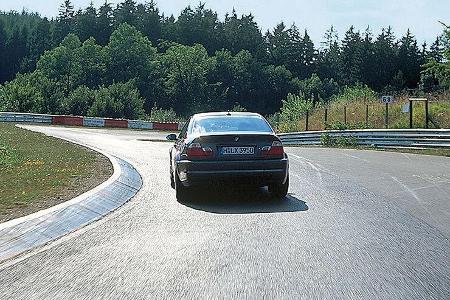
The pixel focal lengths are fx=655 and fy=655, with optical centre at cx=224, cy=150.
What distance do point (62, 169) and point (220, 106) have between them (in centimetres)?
11114

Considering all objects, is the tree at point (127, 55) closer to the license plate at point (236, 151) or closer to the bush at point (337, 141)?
the bush at point (337, 141)

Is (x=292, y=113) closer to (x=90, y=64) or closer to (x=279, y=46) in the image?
(x=90, y=64)

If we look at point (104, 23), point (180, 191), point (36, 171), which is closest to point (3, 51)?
point (104, 23)

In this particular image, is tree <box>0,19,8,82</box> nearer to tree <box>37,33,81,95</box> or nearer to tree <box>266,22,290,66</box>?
tree <box>37,33,81,95</box>

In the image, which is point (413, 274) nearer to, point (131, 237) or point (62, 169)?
point (131, 237)

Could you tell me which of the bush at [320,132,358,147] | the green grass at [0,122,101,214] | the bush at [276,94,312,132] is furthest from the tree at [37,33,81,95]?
the green grass at [0,122,101,214]

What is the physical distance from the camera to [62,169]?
14.6 meters

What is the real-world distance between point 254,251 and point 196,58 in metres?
122

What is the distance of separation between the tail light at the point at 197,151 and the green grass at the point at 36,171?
2265 mm

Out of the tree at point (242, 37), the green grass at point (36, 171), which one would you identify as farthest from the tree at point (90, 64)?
the green grass at point (36, 171)

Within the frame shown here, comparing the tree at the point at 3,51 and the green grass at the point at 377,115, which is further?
the tree at the point at 3,51

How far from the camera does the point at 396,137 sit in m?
27.4

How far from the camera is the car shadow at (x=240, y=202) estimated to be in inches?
384

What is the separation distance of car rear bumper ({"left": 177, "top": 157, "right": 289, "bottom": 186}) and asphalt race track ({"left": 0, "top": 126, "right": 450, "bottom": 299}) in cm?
40
